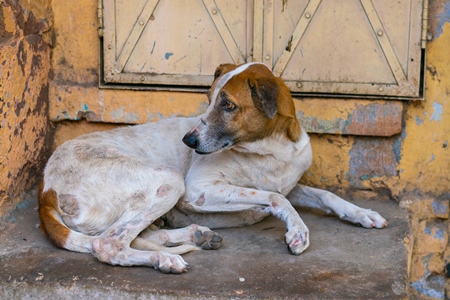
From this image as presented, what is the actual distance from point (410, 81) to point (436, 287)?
5.72ft

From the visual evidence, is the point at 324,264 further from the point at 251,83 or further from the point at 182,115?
the point at 182,115

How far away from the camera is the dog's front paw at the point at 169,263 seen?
143 inches

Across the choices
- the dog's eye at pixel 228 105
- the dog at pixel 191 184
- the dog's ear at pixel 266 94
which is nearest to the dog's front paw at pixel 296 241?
the dog at pixel 191 184

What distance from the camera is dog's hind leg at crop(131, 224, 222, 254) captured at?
4070 millimetres

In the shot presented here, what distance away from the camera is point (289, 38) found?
503cm

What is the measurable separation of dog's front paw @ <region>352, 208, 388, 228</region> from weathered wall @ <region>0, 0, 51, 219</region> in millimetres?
2588

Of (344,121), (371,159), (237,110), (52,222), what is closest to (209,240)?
(237,110)

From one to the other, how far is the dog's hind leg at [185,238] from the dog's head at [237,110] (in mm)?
548

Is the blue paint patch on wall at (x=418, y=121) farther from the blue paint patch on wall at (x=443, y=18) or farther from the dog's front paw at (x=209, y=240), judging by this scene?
the dog's front paw at (x=209, y=240)

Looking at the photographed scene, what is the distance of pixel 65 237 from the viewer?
12.8 feet

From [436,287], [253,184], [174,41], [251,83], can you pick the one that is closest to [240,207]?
[253,184]

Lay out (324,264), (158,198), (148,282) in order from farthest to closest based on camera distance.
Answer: (158,198)
(324,264)
(148,282)

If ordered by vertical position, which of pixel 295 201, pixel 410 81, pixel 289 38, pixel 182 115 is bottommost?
pixel 295 201

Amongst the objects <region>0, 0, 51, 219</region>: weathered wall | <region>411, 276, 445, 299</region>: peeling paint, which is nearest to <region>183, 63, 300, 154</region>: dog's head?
<region>0, 0, 51, 219</region>: weathered wall
